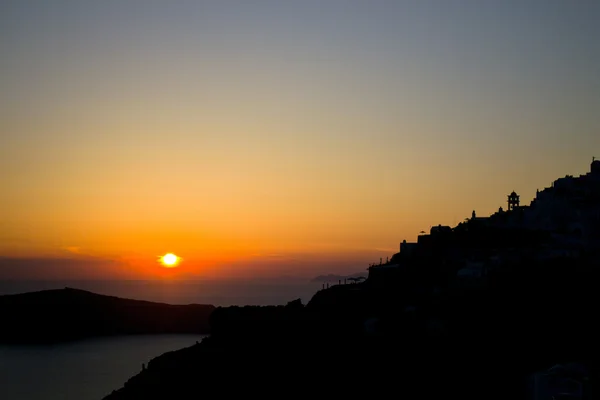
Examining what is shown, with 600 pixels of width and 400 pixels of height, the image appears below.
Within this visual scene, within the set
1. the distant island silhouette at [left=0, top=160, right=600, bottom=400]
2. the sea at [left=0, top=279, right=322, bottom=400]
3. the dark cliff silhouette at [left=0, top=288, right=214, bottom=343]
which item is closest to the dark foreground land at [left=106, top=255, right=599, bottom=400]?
the distant island silhouette at [left=0, top=160, right=600, bottom=400]

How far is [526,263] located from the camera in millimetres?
42594

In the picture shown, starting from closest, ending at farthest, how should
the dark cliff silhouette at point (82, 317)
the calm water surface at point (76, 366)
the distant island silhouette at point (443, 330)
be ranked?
1. the distant island silhouette at point (443, 330)
2. the calm water surface at point (76, 366)
3. the dark cliff silhouette at point (82, 317)

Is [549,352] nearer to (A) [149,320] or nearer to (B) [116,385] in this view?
(B) [116,385]

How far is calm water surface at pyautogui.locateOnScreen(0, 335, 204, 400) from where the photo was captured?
263 feet

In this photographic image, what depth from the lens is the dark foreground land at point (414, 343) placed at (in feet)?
106

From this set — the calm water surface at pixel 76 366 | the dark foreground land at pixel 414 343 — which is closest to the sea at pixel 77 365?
the calm water surface at pixel 76 366

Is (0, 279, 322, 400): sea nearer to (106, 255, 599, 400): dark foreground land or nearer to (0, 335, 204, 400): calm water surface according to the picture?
(0, 335, 204, 400): calm water surface

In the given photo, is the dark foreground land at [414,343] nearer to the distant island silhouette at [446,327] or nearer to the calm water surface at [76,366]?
the distant island silhouette at [446,327]

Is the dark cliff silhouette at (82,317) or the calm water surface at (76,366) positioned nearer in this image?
the calm water surface at (76,366)

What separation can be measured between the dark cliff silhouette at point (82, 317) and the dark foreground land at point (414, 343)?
350ft

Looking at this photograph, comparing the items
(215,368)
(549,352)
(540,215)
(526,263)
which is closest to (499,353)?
(549,352)

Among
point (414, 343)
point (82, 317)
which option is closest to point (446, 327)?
point (414, 343)

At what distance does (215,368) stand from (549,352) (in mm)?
18762

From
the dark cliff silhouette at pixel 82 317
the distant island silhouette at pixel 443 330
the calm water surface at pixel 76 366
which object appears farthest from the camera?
the dark cliff silhouette at pixel 82 317
